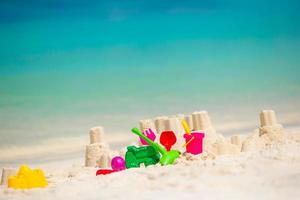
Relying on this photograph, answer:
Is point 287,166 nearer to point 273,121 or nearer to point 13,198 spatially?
point 13,198

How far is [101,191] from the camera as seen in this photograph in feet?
10.3

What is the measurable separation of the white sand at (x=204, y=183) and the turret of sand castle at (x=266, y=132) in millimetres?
4343

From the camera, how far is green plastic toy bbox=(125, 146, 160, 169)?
15.4 ft

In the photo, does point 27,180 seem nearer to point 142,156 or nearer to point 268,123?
point 142,156

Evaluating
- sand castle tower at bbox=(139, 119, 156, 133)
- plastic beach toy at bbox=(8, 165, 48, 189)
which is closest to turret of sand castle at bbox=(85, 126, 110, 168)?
sand castle tower at bbox=(139, 119, 156, 133)

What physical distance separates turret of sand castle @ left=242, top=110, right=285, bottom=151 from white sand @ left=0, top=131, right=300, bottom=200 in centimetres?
434

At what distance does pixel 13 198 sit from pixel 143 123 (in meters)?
4.67

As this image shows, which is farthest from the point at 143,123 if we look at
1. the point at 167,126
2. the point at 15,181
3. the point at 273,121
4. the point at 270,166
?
the point at 270,166

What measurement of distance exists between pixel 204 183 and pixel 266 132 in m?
5.82

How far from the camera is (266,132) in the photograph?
27.8 ft

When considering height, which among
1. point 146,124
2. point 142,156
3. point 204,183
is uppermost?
point 146,124

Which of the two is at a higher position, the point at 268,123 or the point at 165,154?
the point at 268,123

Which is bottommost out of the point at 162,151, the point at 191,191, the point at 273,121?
the point at 191,191

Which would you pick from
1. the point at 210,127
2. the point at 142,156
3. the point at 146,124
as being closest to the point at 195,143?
the point at 142,156
